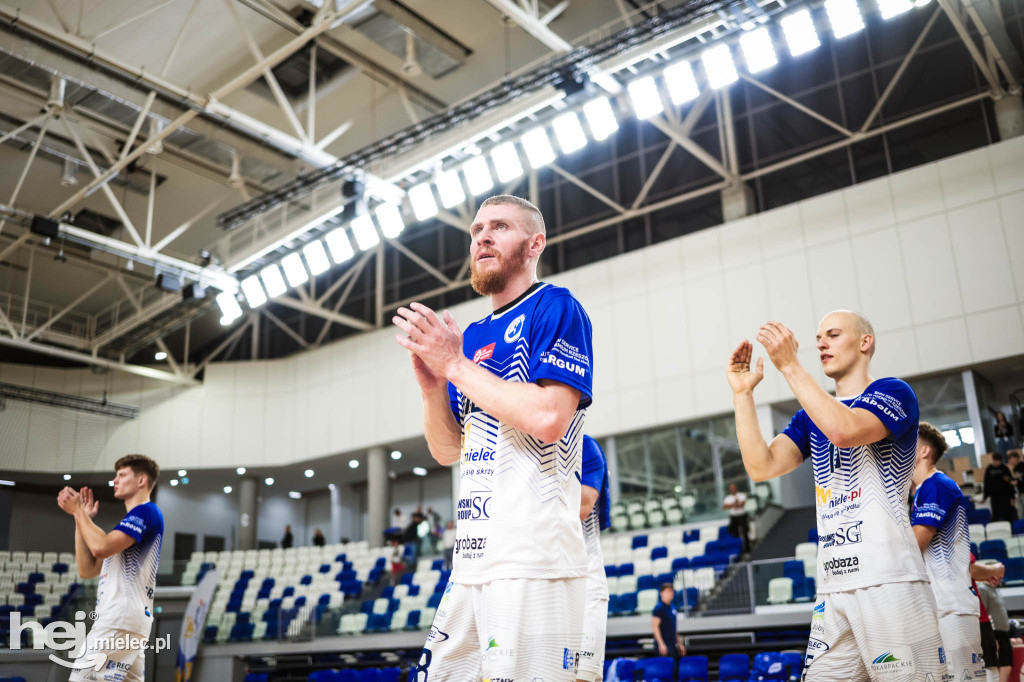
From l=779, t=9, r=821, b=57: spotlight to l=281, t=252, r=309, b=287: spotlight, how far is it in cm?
1253

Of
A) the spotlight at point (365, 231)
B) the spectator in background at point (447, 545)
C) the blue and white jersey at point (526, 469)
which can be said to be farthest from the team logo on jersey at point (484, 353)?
the spectator in background at point (447, 545)

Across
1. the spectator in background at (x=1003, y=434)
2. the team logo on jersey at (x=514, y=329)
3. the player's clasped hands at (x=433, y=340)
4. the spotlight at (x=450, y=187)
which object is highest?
the spotlight at (x=450, y=187)

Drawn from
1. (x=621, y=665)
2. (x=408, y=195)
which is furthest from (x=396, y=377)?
(x=621, y=665)

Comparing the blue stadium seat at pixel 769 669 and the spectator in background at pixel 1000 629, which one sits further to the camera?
the blue stadium seat at pixel 769 669

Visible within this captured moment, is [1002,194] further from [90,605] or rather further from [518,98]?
[90,605]

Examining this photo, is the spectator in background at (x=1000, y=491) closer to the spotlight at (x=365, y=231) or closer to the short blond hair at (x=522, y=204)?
the spotlight at (x=365, y=231)

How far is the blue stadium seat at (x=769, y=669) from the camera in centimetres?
1044

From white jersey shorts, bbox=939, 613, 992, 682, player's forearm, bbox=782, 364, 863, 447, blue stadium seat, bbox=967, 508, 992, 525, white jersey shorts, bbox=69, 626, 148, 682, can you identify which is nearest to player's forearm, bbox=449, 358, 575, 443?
player's forearm, bbox=782, 364, 863, 447

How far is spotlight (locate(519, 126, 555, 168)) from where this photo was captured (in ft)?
57.5

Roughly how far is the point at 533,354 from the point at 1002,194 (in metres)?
19.6

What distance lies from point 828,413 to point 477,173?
15393 millimetres

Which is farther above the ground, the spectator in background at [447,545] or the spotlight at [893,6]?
the spotlight at [893,6]

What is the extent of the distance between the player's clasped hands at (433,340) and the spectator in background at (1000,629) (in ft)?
20.4

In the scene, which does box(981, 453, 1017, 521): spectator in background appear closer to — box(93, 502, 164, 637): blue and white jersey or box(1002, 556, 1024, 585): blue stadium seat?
box(1002, 556, 1024, 585): blue stadium seat
